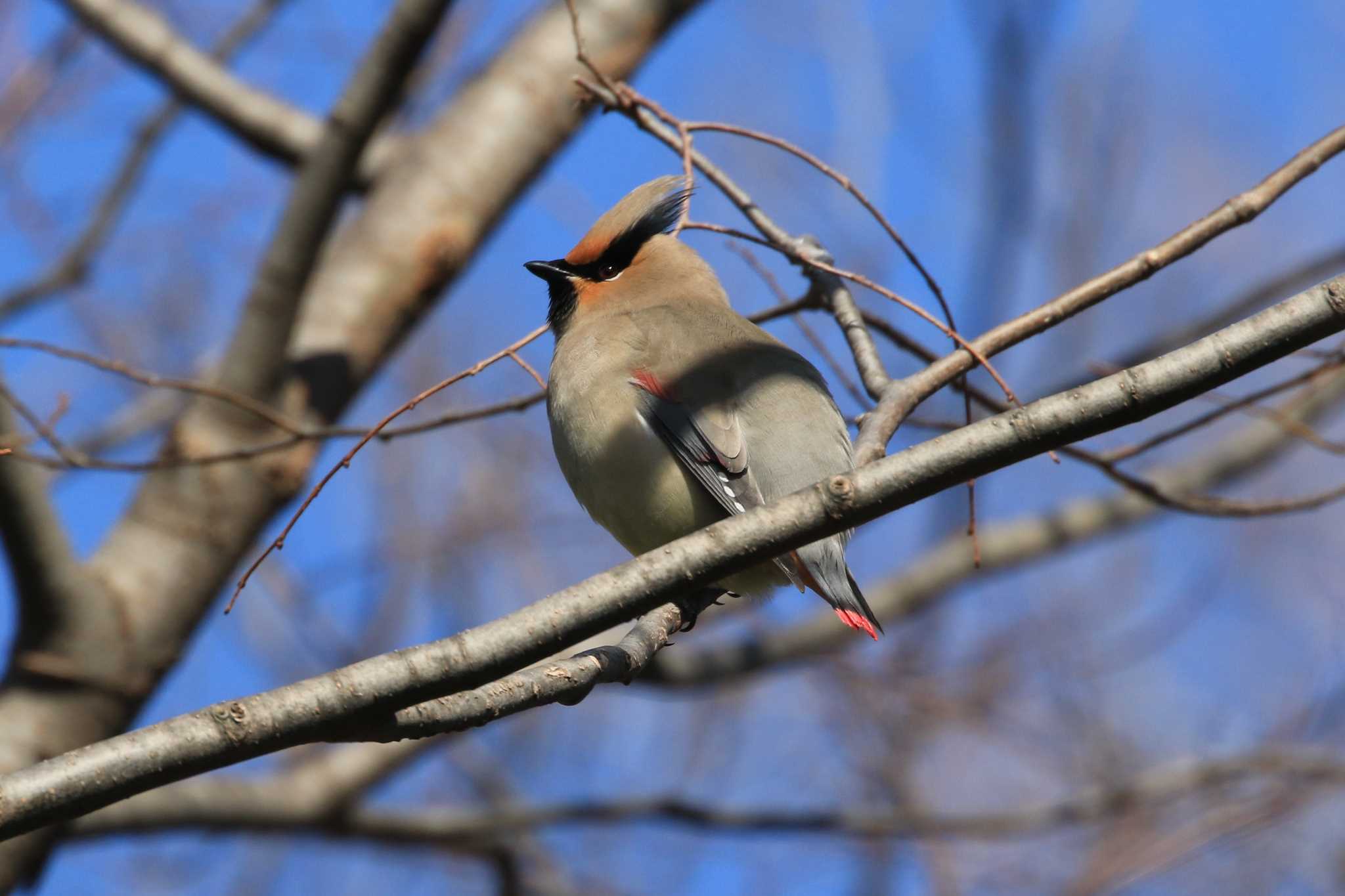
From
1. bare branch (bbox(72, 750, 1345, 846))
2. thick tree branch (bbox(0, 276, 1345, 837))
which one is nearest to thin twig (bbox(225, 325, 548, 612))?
thick tree branch (bbox(0, 276, 1345, 837))

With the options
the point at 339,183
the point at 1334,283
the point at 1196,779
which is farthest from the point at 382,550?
the point at 1334,283

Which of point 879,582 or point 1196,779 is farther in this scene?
point 879,582

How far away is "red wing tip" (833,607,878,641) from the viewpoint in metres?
3.33

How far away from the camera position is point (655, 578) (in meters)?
2.21

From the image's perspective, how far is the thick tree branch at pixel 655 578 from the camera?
6.41ft

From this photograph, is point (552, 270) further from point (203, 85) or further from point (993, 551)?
point (993, 551)

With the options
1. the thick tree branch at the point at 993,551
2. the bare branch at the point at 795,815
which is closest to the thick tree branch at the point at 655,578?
the bare branch at the point at 795,815

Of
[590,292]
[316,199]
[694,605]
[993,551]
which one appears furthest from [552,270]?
[993,551]

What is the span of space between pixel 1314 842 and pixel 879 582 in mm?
2451

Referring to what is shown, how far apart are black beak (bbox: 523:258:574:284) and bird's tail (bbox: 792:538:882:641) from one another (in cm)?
159

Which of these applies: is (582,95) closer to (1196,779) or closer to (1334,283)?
(1334,283)

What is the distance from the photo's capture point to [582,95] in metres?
3.73

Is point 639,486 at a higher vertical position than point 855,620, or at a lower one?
higher

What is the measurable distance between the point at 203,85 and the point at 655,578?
4.17m
